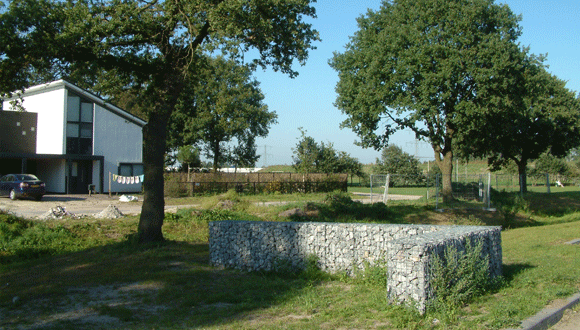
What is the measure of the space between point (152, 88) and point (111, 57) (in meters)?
1.28

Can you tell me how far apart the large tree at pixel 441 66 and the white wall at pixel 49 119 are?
21.7 meters

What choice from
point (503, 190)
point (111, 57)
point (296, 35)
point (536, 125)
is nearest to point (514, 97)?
point (503, 190)

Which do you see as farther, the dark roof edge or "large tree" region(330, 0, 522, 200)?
the dark roof edge

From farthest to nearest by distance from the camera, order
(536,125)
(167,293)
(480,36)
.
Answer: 1. (536,125)
2. (480,36)
3. (167,293)

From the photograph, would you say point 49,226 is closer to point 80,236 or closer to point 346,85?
point 80,236

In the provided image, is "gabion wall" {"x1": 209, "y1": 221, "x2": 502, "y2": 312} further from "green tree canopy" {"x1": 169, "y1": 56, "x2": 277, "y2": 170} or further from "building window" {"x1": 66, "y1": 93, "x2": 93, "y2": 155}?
"green tree canopy" {"x1": 169, "y1": 56, "x2": 277, "y2": 170}

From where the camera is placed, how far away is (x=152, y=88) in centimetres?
1343

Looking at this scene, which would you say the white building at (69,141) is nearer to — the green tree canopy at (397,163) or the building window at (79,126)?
the building window at (79,126)

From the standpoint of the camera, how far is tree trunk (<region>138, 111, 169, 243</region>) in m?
12.8

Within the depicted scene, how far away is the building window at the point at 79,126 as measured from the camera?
36656mm

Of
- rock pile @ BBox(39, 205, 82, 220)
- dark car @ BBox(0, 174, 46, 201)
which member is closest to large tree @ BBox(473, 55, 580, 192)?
rock pile @ BBox(39, 205, 82, 220)

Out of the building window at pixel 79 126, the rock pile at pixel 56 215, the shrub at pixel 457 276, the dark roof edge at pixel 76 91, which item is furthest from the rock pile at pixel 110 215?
the building window at pixel 79 126

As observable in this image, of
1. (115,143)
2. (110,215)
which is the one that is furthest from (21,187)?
(110,215)

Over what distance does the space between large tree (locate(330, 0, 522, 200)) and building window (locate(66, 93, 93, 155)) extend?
2095 centimetres
